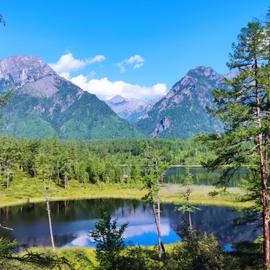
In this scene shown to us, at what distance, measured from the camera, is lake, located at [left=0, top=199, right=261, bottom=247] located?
79.7 m

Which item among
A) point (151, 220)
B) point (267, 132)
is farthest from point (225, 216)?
point (267, 132)

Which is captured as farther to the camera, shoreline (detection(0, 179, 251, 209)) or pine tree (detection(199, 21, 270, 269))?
shoreline (detection(0, 179, 251, 209))

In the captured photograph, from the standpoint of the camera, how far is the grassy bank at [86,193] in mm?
124688

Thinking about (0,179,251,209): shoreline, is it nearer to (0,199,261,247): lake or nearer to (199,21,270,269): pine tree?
(0,199,261,247): lake

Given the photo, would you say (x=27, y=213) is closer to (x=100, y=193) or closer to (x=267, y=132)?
(x=100, y=193)

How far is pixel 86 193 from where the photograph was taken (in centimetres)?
14812

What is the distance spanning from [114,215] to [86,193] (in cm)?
4137

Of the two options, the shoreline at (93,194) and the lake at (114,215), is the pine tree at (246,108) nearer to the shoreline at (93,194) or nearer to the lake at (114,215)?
the lake at (114,215)

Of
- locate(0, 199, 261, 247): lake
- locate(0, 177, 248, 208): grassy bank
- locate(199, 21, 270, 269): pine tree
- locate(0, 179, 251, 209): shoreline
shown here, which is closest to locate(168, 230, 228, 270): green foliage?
locate(199, 21, 270, 269): pine tree

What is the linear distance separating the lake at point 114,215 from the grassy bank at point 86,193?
727 centimetres

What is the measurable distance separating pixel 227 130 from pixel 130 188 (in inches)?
5551

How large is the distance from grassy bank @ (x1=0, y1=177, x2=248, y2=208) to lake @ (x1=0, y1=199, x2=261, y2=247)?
286 inches

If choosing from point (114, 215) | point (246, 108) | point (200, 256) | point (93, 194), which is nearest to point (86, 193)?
point (93, 194)

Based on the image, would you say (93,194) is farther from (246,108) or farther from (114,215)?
(246,108)
